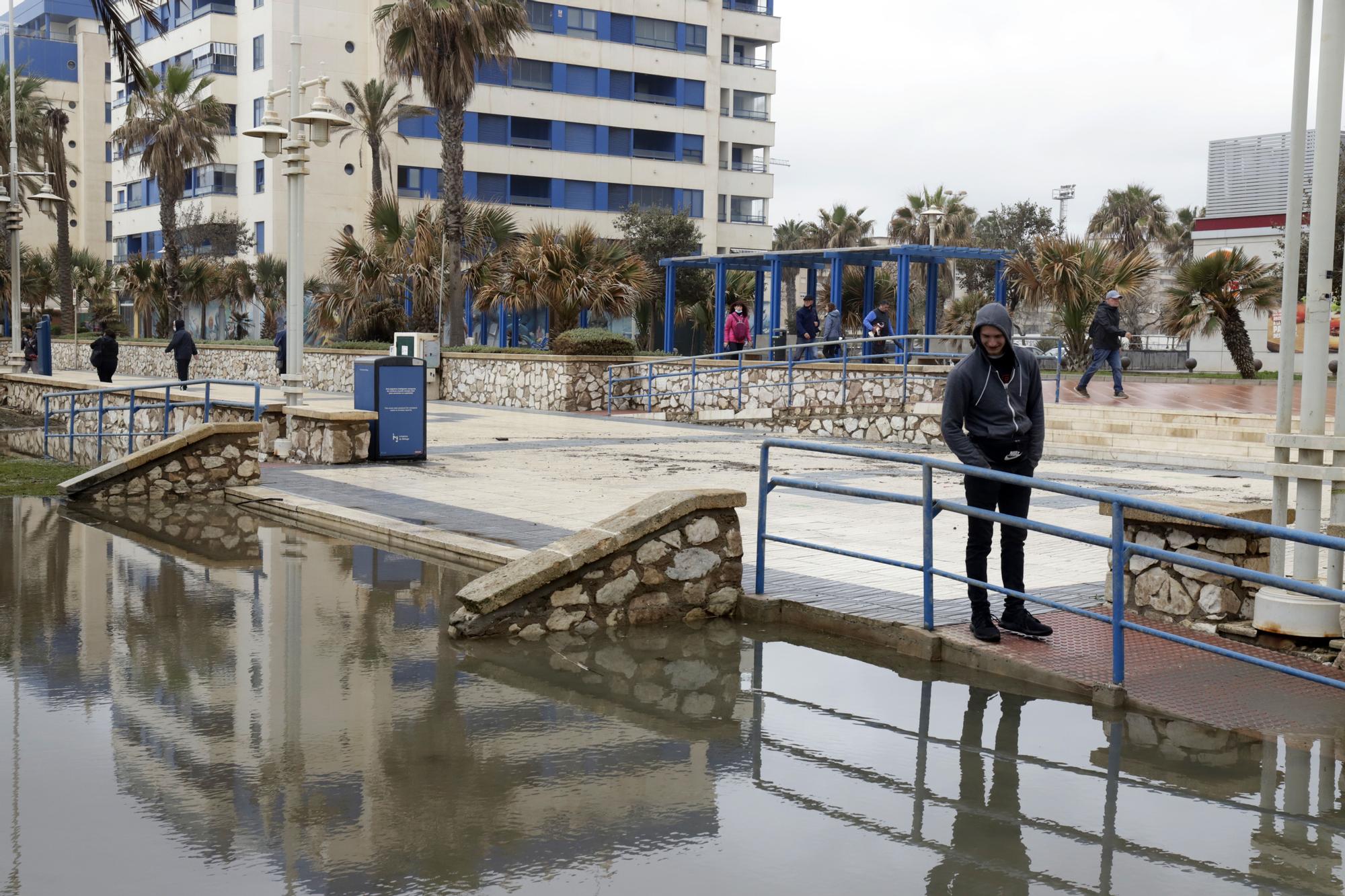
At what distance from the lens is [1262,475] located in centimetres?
1587

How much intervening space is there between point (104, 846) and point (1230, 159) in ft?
148

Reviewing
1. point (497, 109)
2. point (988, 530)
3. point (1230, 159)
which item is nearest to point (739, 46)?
point (497, 109)

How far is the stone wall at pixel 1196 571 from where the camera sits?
707cm

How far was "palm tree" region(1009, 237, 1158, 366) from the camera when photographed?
1029 inches

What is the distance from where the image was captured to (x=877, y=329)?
25422 mm

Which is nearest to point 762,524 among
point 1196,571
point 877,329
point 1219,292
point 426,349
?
point 1196,571

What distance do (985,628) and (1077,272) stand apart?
2114 centimetres

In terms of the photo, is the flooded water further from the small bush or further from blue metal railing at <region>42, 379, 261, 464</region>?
the small bush

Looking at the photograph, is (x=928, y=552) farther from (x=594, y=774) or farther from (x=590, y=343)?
(x=590, y=343)

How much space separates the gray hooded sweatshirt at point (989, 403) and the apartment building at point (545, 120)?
46.6 metres

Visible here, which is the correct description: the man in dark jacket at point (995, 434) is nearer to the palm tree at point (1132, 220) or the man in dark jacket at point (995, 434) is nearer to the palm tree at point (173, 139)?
the palm tree at point (173, 139)

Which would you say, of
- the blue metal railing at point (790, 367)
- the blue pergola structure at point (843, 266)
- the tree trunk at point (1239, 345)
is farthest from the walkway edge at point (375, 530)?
the tree trunk at point (1239, 345)

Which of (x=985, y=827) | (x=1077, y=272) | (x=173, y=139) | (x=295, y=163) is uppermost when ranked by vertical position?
(x=173, y=139)

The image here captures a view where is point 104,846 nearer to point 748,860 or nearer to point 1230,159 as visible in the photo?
point 748,860
